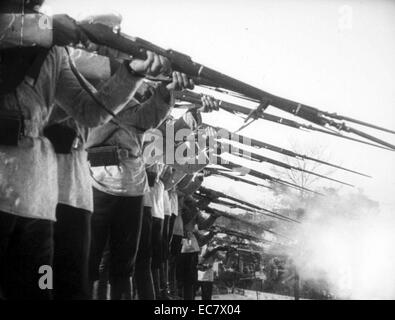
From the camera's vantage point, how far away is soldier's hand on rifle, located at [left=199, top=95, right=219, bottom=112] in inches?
186

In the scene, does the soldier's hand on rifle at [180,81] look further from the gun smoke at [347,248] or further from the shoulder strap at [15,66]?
the gun smoke at [347,248]

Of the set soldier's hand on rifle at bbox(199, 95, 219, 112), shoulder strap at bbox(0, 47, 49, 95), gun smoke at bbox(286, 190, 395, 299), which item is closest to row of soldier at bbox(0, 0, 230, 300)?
shoulder strap at bbox(0, 47, 49, 95)

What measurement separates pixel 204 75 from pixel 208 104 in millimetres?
1613

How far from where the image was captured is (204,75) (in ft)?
10.3

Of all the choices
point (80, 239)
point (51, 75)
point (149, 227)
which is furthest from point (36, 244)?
point (149, 227)

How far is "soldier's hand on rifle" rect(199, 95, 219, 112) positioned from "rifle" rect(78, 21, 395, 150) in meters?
1.06

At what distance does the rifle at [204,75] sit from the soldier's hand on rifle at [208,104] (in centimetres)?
106

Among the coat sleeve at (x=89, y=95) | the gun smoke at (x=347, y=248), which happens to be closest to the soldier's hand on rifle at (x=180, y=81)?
the coat sleeve at (x=89, y=95)

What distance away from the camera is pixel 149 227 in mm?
4109

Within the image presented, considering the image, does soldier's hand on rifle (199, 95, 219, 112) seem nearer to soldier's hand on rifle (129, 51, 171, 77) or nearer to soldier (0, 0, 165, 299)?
soldier's hand on rifle (129, 51, 171, 77)

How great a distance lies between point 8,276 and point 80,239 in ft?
1.85

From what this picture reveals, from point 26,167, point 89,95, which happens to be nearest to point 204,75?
point 89,95

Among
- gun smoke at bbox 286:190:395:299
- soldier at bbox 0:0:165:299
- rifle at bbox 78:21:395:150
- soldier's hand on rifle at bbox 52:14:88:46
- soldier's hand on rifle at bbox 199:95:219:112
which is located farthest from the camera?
gun smoke at bbox 286:190:395:299

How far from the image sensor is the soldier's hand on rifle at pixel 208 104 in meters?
4.73
